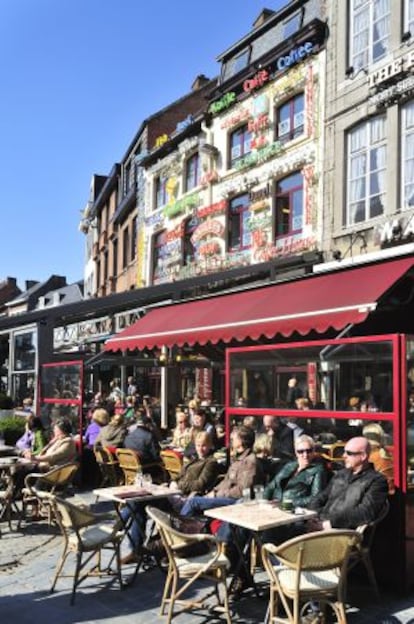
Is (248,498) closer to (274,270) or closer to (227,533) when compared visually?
(227,533)

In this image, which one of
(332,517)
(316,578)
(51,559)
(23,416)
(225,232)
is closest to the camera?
(316,578)

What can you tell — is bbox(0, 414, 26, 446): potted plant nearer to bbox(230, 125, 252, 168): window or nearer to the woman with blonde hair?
the woman with blonde hair

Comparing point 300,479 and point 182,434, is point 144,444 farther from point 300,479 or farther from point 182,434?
point 300,479

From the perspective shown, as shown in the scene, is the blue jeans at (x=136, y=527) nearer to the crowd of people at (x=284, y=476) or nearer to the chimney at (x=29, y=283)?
the crowd of people at (x=284, y=476)

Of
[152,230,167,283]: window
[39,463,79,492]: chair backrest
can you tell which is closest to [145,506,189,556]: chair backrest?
[39,463,79,492]: chair backrest

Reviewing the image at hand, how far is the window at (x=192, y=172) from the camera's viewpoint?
1884 centimetres

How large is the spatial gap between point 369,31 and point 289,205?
157 inches

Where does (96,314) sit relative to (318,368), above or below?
above

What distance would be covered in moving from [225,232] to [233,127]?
2765mm

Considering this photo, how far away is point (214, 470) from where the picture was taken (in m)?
6.38

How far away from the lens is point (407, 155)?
11.9 metres

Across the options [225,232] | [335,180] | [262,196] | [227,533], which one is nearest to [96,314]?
[225,232]

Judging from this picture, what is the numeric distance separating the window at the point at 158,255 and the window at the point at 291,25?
694 centimetres

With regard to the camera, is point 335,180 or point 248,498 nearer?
point 248,498
